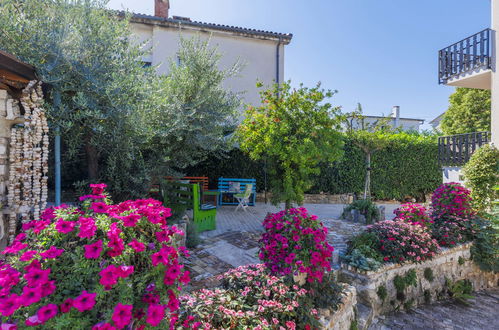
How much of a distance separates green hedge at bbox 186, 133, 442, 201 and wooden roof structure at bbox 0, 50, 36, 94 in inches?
338

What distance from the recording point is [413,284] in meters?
4.64

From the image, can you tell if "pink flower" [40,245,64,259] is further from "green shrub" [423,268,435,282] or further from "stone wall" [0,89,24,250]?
"green shrub" [423,268,435,282]

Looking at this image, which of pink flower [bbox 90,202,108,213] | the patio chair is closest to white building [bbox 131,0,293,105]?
the patio chair

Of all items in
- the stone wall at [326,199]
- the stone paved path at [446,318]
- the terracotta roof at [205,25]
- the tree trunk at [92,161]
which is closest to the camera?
the stone paved path at [446,318]

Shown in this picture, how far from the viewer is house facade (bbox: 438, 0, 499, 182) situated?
324 inches

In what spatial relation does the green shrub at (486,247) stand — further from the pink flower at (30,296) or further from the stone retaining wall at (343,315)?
the pink flower at (30,296)

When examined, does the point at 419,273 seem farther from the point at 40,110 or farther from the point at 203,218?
the point at 40,110

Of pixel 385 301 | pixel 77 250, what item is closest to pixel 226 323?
pixel 77 250

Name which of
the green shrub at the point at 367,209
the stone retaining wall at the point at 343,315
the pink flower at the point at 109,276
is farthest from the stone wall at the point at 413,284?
the pink flower at the point at 109,276

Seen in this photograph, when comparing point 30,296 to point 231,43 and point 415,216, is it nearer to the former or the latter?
point 415,216

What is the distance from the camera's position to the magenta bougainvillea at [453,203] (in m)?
6.25

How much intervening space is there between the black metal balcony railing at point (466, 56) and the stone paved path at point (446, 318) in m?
7.72

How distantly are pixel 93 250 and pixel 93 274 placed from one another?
0.15 m

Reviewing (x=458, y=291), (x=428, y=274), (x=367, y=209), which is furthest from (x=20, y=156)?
Result: (x=367, y=209)
